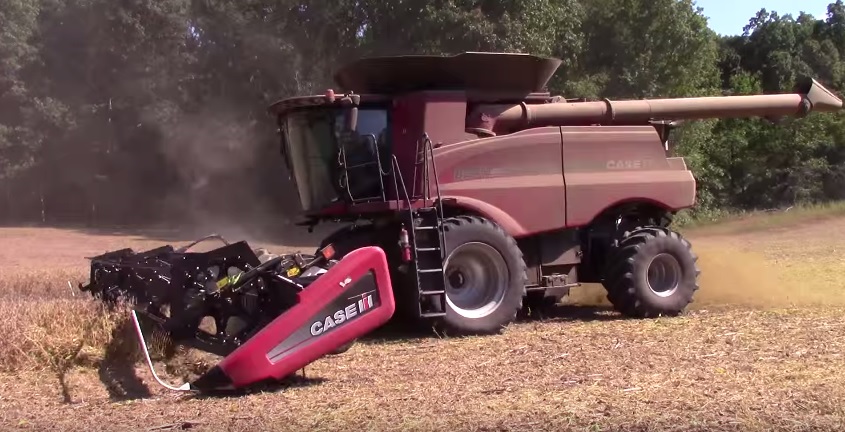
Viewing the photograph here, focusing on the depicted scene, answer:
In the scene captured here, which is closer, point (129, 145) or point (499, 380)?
point (499, 380)

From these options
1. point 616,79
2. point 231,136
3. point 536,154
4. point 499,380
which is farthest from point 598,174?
point 231,136

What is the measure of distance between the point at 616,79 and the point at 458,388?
70.7 ft

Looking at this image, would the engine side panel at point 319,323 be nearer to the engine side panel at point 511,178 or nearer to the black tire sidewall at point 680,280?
the engine side panel at point 511,178

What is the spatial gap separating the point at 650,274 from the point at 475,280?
2.17 meters

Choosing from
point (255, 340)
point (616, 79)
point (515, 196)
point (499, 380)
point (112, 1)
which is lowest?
point (499, 380)

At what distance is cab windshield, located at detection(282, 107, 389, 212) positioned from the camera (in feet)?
30.9

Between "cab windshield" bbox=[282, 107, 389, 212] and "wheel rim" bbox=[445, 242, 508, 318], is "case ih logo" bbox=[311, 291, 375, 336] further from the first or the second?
"cab windshield" bbox=[282, 107, 389, 212]

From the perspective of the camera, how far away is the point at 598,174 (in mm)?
10039

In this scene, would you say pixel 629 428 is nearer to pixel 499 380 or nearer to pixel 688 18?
pixel 499 380

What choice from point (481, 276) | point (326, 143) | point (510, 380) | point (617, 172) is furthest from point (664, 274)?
point (510, 380)

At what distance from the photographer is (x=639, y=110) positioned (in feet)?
34.7

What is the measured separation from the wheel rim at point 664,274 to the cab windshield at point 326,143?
127 inches

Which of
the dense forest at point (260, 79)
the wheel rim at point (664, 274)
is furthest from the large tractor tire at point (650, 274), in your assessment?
the dense forest at point (260, 79)

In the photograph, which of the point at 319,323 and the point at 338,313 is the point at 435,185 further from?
the point at 319,323
